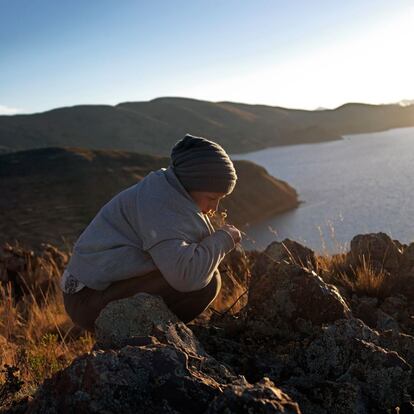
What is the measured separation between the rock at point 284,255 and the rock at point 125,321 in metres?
1.61

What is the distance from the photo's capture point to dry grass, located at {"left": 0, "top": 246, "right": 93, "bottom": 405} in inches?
147

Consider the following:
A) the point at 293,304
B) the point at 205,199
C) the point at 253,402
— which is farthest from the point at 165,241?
the point at 253,402

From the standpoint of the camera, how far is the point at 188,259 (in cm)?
342

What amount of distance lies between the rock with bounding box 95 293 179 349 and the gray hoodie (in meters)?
0.25

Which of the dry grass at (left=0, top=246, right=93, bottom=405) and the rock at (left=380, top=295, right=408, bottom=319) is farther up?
the rock at (left=380, top=295, right=408, bottom=319)

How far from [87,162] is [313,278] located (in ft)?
249

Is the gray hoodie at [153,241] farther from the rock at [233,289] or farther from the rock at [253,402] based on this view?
the rock at [253,402]

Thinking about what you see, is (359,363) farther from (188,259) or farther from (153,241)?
(153,241)

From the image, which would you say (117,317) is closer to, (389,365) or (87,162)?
(389,365)

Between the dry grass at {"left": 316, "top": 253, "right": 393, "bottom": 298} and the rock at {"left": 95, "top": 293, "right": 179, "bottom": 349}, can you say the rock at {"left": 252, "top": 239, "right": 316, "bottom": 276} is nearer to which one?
the dry grass at {"left": 316, "top": 253, "right": 393, "bottom": 298}

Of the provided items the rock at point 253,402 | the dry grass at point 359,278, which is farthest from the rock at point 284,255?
the rock at point 253,402

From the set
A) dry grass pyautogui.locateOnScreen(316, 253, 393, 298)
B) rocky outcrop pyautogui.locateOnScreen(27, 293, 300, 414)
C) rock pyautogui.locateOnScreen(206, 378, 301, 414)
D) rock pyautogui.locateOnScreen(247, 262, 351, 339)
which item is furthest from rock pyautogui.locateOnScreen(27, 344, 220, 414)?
dry grass pyautogui.locateOnScreen(316, 253, 393, 298)

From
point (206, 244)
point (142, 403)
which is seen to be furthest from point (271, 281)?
point (142, 403)

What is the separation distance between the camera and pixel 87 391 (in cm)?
217
